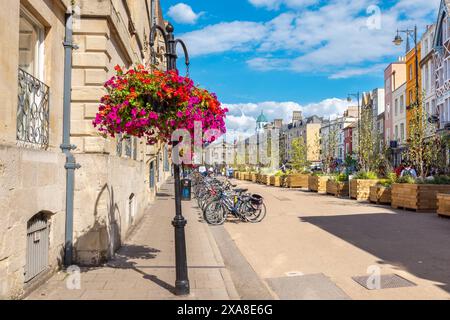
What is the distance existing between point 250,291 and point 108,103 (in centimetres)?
302

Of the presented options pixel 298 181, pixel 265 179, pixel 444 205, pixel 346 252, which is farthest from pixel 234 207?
pixel 265 179

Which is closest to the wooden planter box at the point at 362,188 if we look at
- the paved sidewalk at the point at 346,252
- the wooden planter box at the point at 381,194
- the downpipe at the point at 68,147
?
the wooden planter box at the point at 381,194

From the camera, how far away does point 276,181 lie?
3509 centimetres

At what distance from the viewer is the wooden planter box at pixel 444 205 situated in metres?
12.9

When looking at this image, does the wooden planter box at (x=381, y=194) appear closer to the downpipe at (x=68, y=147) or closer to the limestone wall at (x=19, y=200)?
the downpipe at (x=68, y=147)

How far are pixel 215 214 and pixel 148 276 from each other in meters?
6.58

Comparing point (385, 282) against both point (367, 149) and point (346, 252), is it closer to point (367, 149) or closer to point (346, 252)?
point (346, 252)

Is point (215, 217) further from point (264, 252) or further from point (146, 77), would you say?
point (146, 77)

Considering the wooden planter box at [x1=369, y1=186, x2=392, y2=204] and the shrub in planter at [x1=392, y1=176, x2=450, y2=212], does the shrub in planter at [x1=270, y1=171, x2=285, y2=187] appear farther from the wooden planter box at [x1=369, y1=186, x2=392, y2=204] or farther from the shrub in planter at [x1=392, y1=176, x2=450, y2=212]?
the shrub in planter at [x1=392, y1=176, x2=450, y2=212]

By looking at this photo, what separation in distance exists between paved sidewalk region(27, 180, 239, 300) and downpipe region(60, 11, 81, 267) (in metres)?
0.52

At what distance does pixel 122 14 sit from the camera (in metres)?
9.16

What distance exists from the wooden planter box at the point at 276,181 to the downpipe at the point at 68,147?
27934mm

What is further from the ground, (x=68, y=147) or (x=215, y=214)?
(x=68, y=147)
